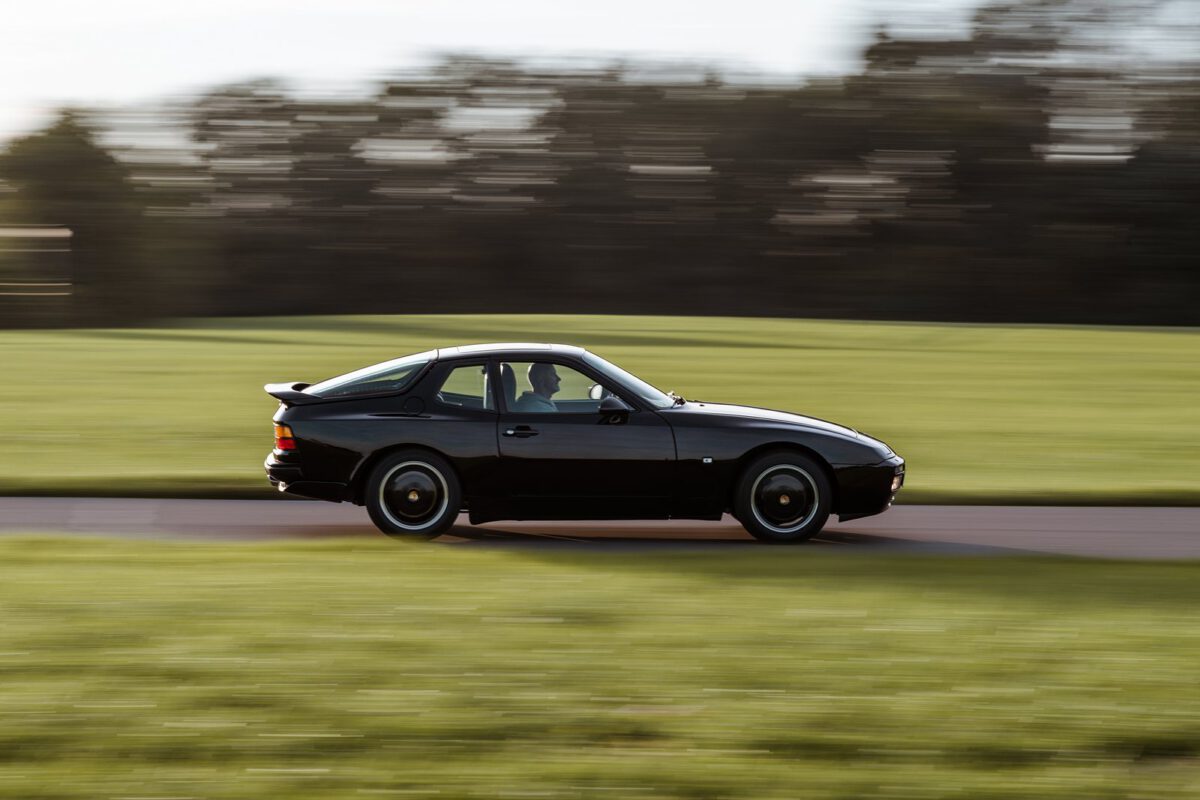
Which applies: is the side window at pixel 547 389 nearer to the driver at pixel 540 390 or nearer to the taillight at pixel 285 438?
the driver at pixel 540 390

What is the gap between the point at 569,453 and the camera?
9.77 meters

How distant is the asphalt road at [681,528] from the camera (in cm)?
1014

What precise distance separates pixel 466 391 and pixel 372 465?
804mm

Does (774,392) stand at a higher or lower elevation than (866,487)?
higher

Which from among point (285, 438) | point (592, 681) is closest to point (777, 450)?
point (285, 438)

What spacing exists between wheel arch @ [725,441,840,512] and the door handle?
136 cm

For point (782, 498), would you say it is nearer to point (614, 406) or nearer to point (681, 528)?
point (681, 528)

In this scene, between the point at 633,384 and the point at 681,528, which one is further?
the point at 681,528

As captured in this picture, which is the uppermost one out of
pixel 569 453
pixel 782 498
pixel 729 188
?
pixel 729 188

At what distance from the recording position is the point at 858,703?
5.71 m

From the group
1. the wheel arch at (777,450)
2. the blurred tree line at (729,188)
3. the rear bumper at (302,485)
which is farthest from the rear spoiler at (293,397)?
the blurred tree line at (729,188)

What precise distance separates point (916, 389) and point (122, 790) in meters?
19.8

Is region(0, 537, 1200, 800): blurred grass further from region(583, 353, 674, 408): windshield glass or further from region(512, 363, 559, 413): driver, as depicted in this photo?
region(583, 353, 674, 408): windshield glass

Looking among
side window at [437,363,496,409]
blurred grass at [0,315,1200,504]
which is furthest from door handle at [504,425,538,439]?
blurred grass at [0,315,1200,504]
